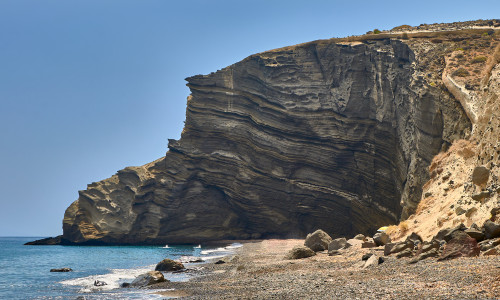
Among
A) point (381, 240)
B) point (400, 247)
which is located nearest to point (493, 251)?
point (400, 247)

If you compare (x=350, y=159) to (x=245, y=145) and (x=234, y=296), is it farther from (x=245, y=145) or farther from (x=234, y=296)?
(x=234, y=296)

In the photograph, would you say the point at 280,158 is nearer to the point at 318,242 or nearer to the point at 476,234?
the point at 318,242

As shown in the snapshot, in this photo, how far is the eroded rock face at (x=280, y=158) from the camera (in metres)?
58.9

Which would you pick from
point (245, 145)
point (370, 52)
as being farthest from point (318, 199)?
point (370, 52)

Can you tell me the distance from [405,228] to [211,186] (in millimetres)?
51855

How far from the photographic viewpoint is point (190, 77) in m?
78.3

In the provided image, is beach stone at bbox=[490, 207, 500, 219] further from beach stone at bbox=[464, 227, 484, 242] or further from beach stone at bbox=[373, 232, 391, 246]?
beach stone at bbox=[373, 232, 391, 246]

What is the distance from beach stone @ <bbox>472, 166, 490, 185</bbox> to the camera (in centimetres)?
2386

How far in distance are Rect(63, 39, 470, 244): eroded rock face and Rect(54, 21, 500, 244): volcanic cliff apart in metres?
0.18

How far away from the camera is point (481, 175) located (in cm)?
2403

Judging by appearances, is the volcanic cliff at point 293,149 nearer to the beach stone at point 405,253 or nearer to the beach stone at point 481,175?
the beach stone at point 481,175

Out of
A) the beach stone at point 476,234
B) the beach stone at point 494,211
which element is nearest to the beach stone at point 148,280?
the beach stone at point 476,234

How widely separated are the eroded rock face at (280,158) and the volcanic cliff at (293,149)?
0.60ft

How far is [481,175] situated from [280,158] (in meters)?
47.8
